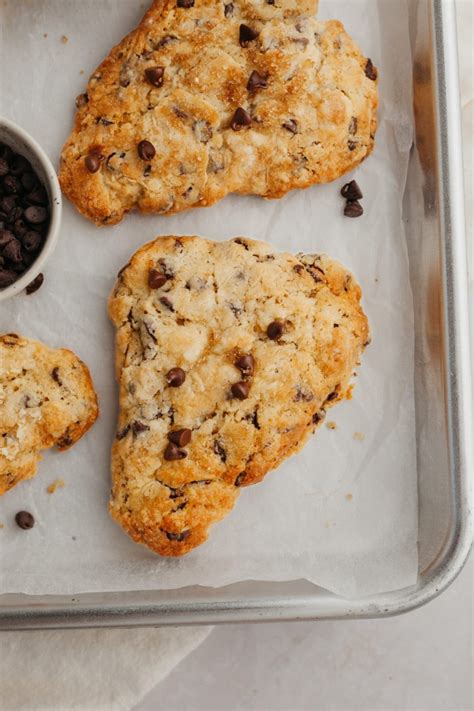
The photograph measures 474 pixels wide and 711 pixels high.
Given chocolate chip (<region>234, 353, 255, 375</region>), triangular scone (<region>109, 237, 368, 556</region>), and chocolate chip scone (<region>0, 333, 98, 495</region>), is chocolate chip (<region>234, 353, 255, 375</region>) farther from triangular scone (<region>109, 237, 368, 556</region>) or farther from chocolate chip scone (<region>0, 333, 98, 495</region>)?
chocolate chip scone (<region>0, 333, 98, 495</region>)

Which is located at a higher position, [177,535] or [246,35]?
[246,35]

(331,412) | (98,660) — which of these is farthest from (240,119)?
(98,660)

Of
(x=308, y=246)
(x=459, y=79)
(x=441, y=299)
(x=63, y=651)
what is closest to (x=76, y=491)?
(x=63, y=651)

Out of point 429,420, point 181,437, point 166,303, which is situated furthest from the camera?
point 429,420

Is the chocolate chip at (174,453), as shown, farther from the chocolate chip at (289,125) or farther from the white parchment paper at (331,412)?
the chocolate chip at (289,125)

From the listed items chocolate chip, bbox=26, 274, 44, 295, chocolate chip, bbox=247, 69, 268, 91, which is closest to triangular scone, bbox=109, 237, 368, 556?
chocolate chip, bbox=26, 274, 44, 295

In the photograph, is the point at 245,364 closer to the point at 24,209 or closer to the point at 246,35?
the point at 24,209

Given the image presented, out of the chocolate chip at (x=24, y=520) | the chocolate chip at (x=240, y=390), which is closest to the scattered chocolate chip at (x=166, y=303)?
the chocolate chip at (x=240, y=390)

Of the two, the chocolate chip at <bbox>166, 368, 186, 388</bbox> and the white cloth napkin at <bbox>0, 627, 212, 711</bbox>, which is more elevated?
the chocolate chip at <bbox>166, 368, 186, 388</bbox>
